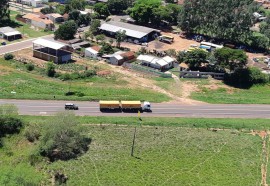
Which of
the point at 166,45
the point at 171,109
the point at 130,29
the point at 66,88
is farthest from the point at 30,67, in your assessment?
the point at 166,45

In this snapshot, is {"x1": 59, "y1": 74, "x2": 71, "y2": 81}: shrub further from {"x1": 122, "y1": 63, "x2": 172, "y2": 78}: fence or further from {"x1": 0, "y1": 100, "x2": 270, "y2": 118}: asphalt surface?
{"x1": 122, "y1": 63, "x2": 172, "y2": 78}: fence

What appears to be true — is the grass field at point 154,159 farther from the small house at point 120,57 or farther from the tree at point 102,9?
the tree at point 102,9

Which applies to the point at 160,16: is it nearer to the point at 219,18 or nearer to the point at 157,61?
the point at 219,18

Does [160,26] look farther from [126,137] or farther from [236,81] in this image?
[126,137]

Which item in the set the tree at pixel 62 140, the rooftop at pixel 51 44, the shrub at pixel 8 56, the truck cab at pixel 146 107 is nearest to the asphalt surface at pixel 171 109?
the truck cab at pixel 146 107

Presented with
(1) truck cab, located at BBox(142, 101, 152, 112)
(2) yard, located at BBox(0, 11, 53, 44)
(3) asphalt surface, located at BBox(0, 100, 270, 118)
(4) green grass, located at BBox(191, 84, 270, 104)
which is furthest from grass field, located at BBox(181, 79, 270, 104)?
(2) yard, located at BBox(0, 11, 53, 44)

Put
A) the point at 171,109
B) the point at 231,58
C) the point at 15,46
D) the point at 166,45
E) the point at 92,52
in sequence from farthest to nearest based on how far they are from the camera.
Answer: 1. the point at 166,45
2. the point at 15,46
3. the point at 92,52
4. the point at 231,58
5. the point at 171,109
